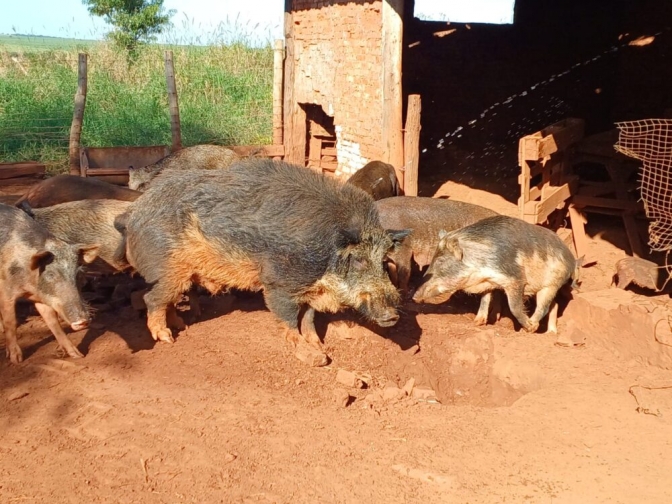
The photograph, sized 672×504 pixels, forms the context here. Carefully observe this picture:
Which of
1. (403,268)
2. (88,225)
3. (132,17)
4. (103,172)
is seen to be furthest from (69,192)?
(132,17)

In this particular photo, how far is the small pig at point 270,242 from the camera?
18.9 ft

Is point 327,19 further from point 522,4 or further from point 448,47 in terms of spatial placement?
point 522,4

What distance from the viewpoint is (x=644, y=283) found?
272 inches

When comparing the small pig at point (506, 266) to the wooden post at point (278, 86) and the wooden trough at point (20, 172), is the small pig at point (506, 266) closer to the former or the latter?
the wooden post at point (278, 86)

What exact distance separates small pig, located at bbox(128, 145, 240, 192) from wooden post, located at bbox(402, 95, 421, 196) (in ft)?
7.87

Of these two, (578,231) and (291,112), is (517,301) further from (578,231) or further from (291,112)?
(291,112)

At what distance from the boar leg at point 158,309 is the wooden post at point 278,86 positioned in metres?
6.94

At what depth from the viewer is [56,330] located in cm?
563

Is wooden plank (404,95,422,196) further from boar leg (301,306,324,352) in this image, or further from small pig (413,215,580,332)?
boar leg (301,306,324,352)

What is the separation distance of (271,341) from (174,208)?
1.39m

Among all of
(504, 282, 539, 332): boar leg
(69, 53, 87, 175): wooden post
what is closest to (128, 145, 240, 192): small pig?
(69, 53, 87, 175): wooden post

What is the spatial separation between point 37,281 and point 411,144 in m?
5.00

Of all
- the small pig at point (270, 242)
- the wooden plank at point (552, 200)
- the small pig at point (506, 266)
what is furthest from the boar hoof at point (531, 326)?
the wooden plank at point (552, 200)

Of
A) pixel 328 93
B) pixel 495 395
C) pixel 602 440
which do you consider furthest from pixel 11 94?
pixel 602 440
